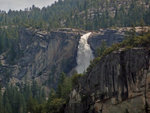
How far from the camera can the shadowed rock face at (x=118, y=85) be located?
7862 centimetres

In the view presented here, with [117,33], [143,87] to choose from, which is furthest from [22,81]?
[143,87]

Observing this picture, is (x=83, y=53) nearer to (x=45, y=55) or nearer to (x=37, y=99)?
(x=45, y=55)

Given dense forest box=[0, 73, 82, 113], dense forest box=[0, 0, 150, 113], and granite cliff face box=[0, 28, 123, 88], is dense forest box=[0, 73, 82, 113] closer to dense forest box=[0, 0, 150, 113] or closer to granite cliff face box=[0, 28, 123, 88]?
dense forest box=[0, 0, 150, 113]

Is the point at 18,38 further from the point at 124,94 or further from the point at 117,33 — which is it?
the point at 124,94

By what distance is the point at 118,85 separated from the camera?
271ft

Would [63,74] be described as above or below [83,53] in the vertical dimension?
below

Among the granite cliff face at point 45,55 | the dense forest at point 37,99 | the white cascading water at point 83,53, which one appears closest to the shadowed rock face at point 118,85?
the dense forest at point 37,99

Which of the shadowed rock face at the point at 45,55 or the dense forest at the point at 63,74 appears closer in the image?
the dense forest at the point at 63,74

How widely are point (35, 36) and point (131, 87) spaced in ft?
358

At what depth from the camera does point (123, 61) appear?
83.1m

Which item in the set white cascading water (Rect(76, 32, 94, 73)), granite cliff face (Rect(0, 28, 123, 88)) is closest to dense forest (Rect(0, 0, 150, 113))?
granite cliff face (Rect(0, 28, 123, 88))

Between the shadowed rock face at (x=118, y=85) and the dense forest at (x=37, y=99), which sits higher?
the shadowed rock face at (x=118, y=85)

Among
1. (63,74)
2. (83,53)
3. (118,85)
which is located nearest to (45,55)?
(83,53)

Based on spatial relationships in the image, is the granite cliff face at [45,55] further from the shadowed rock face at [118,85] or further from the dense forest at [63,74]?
the shadowed rock face at [118,85]
